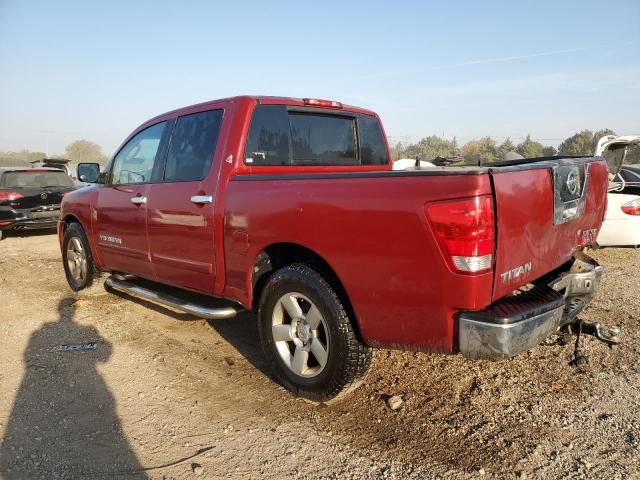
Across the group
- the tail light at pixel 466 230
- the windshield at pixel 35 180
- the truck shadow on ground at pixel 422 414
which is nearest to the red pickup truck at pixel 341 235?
the tail light at pixel 466 230

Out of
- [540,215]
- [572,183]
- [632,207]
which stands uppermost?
[572,183]

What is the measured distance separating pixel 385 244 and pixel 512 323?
2.36 feet

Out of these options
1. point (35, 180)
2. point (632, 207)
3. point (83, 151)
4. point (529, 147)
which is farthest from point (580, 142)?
point (83, 151)

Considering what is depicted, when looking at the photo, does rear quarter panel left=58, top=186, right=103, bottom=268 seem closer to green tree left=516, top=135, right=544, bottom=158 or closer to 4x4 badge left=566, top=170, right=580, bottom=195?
4x4 badge left=566, top=170, right=580, bottom=195

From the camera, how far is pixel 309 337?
10.2 ft

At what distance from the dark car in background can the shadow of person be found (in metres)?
6.97

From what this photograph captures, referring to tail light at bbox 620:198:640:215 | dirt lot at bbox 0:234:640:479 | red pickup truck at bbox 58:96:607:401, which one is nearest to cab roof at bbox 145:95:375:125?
red pickup truck at bbox 58:96:607:401

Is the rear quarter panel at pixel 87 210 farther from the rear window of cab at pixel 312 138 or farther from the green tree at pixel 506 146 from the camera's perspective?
the green tree at pixel 506 146

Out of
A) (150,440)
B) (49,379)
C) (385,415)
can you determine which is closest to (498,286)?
(385,415)

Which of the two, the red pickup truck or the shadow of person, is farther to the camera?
the shadow of person

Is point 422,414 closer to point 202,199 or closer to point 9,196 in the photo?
point 202,199

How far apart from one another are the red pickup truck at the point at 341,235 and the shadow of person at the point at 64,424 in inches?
33.4

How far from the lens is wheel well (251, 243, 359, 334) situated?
9.64ft

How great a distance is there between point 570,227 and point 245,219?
208 centimetres
